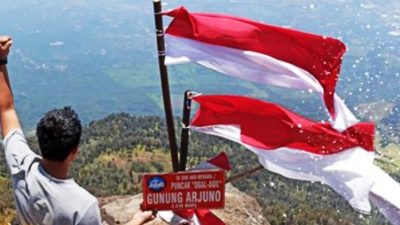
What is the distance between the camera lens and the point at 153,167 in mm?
62562

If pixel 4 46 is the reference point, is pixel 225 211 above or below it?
below

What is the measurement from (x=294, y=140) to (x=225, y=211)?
553 cm

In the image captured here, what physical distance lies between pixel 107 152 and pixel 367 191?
61250mm

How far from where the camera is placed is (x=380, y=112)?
569 ft

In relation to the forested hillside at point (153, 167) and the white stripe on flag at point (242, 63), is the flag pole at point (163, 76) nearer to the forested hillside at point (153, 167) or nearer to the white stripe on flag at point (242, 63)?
the white stripe on flag at point (242, 63)

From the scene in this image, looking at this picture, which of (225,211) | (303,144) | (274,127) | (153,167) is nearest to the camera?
(303,144)

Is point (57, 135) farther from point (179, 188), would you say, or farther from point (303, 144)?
point (303, 144)

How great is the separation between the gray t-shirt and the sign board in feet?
8.91

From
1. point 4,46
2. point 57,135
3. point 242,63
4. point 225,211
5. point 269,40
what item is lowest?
point 225,211

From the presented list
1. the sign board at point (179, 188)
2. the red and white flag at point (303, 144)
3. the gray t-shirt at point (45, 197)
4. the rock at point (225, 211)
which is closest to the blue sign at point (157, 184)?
the sign board at point (179, 188)

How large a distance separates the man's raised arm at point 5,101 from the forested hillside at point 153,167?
38.9 m

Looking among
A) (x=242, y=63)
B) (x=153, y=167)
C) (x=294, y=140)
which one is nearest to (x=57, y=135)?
(x=294, y=140)

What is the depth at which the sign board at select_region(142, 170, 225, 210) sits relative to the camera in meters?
7.53

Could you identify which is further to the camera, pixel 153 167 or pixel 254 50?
pixel 153 167
